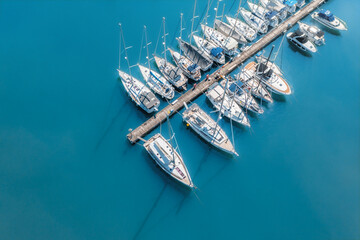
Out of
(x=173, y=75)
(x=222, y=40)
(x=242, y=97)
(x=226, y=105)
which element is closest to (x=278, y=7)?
(x=222, y=40)

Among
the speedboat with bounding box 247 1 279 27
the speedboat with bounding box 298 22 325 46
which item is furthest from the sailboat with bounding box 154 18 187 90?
the speedboat with bounding box 298 22 325 46

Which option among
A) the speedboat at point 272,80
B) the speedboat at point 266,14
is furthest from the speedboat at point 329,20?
the speedboat at point 272,80

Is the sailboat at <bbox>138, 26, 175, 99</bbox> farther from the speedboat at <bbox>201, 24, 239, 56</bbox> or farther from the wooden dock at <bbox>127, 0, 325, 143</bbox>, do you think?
the speedboat at <bbox>201, 24, 239, 56</bbox>

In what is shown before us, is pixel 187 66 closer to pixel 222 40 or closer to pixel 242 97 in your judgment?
pixel 222 40

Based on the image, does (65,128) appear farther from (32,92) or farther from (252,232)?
(252,232)

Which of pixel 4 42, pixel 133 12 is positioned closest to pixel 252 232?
pixel 133 12

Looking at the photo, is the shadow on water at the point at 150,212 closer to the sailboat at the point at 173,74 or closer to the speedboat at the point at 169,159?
the speedboat at the point at 169,159
